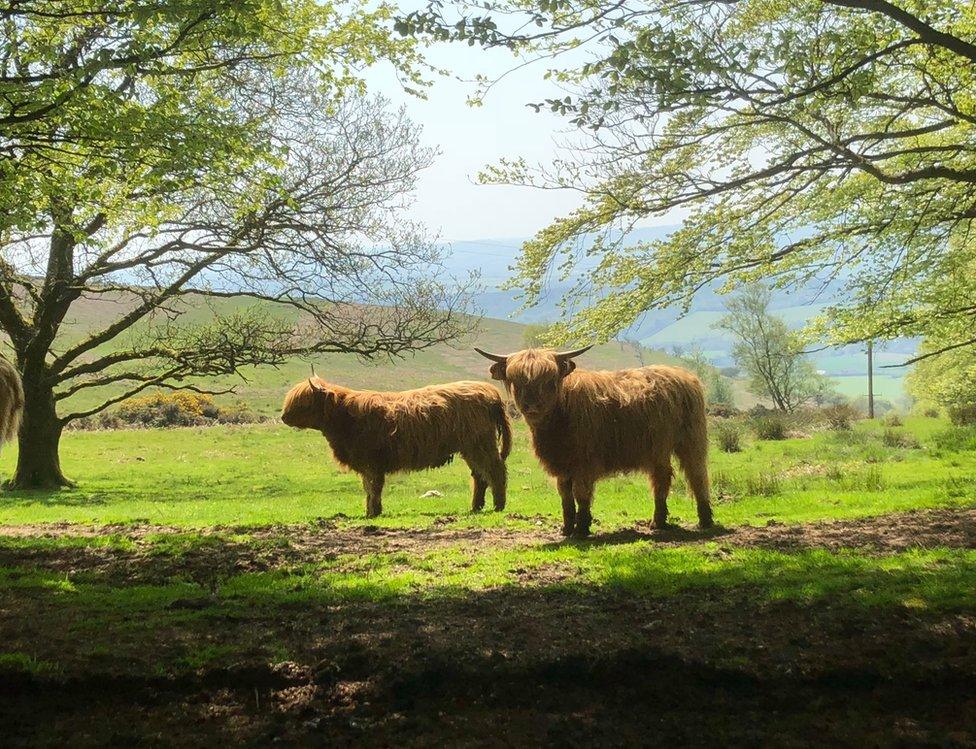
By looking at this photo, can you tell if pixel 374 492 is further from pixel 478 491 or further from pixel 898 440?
pixel 898 440

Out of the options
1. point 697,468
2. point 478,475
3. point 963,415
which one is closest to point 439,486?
point 478,475

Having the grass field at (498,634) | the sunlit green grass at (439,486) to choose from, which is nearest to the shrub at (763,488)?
the sunlit green grass at (439,486)

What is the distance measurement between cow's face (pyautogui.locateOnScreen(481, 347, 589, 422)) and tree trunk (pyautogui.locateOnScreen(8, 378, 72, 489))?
1427 cm

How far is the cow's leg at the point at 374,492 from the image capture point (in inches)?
494

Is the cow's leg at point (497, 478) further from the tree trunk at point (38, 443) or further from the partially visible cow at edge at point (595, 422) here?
the tree trunk at point (38, 443)

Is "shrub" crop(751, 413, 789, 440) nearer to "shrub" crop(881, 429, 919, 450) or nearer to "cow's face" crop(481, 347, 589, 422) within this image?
"shrub" crop(881, 429, 919, 450)

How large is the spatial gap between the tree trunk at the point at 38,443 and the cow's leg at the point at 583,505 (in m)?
14.6

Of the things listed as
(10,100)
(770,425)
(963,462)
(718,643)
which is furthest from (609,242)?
(770,425)

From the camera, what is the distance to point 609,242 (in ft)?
31.7

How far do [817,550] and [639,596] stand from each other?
2642 mm

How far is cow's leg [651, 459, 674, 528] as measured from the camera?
9.38 m

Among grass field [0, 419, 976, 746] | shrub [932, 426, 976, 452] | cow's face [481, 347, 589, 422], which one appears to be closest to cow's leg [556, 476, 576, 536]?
grass field [0, 419, 976, 746]

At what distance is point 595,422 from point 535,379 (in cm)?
102

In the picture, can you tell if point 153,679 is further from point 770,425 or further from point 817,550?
point 770,425
